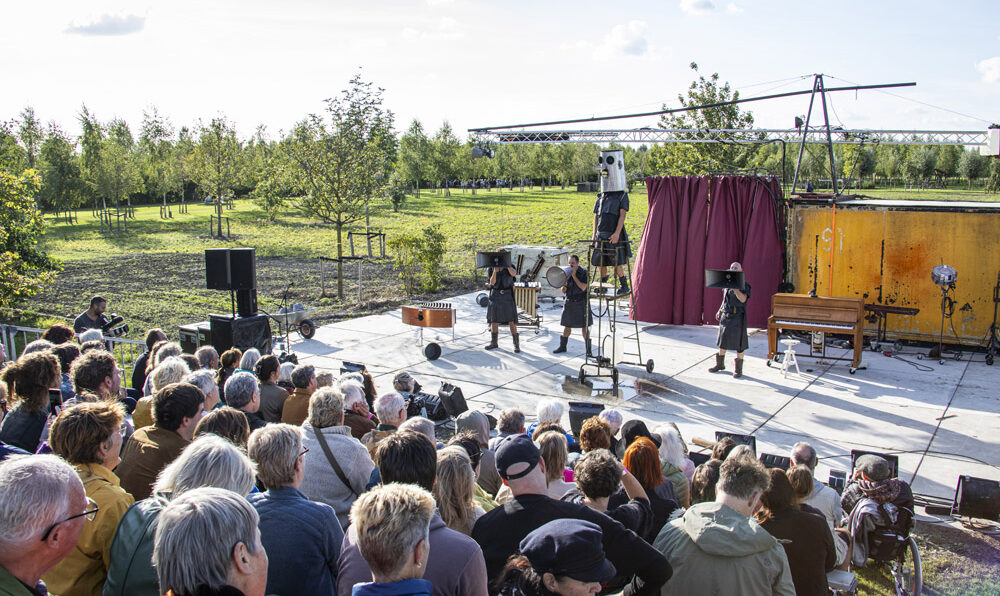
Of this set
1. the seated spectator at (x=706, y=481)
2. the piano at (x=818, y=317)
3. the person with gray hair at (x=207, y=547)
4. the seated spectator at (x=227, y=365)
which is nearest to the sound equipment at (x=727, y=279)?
the piano at (x=818, y=317)

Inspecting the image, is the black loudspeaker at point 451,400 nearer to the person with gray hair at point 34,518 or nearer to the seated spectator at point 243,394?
the seated spectator at point 243,394

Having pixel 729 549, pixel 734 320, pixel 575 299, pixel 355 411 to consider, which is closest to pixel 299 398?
pixel 355 411

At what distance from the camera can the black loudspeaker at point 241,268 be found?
386 inches

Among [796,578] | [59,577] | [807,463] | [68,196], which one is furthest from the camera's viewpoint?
[68,196]

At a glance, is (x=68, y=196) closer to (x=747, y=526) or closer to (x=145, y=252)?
(x=145, y=252)

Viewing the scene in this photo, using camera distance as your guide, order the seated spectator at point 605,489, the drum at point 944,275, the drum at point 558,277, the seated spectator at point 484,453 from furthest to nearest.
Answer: the drum at point 558,277
the drum at point 944,275
the seated spectator at point 484,453
the seated spectator at point 605,489

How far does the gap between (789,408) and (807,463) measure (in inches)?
208

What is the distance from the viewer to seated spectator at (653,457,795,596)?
3373mm

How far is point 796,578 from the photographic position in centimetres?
403

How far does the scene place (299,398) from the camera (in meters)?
6.16

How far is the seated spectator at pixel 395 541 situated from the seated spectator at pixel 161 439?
2135mm

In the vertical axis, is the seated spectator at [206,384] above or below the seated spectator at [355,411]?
above

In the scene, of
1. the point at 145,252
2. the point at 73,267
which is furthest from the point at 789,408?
the point at 145,252

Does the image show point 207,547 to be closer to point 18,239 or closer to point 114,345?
point 114,345
